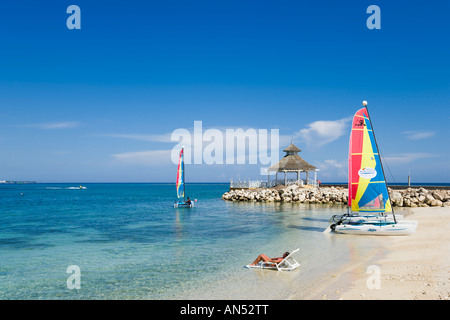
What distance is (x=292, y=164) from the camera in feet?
157

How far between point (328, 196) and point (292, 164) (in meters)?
8.17

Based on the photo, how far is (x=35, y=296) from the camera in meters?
9.50

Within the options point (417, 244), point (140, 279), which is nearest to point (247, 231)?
point (417, 244)

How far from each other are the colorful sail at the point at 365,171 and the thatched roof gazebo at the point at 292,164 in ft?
92.8

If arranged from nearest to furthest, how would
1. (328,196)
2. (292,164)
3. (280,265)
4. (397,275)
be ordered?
1. (397,275)
2. (280,265)
3. (328,196)
4. (292,164)

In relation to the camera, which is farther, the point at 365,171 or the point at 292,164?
the point at 292,164

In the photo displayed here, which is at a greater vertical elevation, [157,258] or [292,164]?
[292,164]

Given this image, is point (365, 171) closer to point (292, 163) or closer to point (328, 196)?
point (328, 196)

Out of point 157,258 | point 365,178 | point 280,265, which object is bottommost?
point 157,258

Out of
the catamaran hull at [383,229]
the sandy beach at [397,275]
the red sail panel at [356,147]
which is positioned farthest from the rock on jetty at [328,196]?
the sandy beach at [397,275]

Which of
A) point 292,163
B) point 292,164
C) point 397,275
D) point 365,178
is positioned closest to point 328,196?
point 292,164

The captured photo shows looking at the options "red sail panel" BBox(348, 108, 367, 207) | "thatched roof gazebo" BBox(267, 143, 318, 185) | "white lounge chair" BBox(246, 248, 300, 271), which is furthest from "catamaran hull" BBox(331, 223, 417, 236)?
"thatched roof gazebo" BBox(267, 143, 318, 185)
